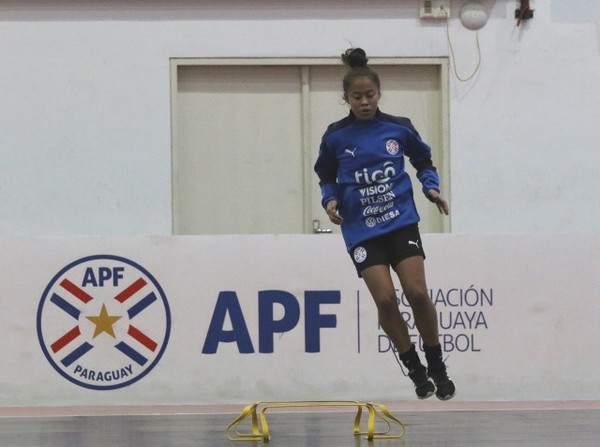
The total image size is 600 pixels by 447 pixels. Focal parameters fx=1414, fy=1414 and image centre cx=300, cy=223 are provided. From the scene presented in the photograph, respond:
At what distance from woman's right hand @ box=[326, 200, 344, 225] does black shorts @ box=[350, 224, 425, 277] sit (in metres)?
0.23

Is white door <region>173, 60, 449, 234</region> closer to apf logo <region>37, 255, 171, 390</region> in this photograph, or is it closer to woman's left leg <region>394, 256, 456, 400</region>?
apf logo <region>37, 255, 171, 390</region>

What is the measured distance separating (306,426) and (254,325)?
6.70 feet

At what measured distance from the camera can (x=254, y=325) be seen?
1039cm

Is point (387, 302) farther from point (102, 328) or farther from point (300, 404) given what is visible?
point (102, 328)

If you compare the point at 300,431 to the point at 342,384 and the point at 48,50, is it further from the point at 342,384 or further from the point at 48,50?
the point at 48,50

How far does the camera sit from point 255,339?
10.4m

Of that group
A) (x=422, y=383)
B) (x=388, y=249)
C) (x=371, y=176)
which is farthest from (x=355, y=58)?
(x=422, y=383)

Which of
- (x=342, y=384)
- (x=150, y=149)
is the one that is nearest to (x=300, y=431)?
(x=342, y=384)

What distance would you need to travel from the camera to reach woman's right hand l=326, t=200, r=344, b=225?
24.3 feet

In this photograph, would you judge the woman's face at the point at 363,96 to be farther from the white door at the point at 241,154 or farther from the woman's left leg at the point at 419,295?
the white door at the point at 241,154

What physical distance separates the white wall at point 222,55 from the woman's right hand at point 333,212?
277 inches

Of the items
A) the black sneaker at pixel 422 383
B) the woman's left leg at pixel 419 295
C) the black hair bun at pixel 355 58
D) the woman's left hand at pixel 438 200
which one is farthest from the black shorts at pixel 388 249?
the black hair bun at pixel 355 58

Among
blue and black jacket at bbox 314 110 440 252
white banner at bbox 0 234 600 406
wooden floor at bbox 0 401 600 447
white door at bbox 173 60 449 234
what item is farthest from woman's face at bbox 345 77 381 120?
white door at bbox 173 60 449 234

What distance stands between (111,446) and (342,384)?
3.29 meters
